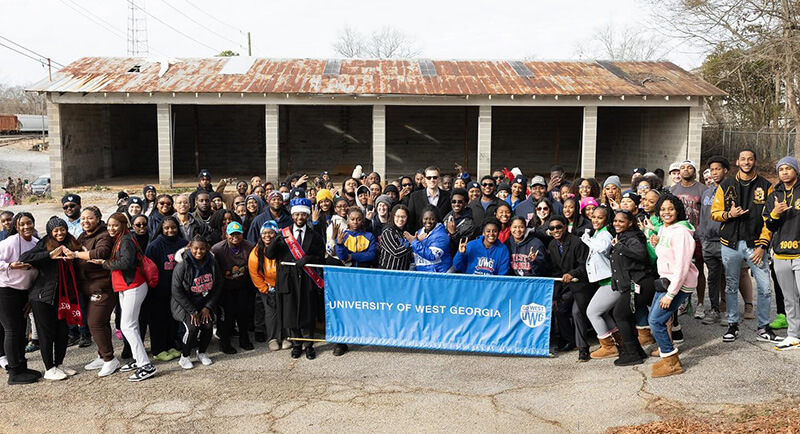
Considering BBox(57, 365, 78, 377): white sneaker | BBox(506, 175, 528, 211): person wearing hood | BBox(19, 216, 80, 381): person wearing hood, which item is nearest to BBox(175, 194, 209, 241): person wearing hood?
BBox(19, 216, 80, 381): person wearing hood

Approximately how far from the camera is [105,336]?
6.42 metres

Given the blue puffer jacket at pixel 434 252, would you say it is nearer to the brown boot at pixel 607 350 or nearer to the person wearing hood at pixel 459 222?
the person wearing hood at pixel 459 222

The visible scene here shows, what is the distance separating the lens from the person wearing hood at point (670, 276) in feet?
19.6

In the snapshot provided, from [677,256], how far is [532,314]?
4.78 feet

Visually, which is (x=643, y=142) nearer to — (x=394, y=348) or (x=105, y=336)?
(x=394, y=348)

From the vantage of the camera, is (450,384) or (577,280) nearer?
(450,384)

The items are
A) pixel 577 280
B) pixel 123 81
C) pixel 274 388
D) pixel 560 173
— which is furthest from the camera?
pixel 123 81

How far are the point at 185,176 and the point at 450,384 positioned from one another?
65.9 feet

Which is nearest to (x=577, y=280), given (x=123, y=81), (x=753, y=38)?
(x=123, y=81)

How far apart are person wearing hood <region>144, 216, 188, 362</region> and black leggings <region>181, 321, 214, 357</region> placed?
272mm

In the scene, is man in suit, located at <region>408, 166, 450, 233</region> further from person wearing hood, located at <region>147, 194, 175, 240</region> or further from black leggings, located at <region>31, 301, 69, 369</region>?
black leggings, located at <region>31, 301, 69, 369</region>

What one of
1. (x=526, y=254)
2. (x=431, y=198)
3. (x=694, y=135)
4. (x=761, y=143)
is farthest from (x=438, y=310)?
(x=761, y=143)

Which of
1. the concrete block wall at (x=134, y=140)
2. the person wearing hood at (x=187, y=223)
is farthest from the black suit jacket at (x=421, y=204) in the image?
the concrete block wall at (x=134, y=140)

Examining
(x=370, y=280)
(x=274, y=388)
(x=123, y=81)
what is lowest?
(x=274, y=388)
